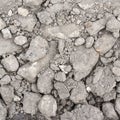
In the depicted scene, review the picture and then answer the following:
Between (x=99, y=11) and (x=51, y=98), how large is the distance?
941 millimetres

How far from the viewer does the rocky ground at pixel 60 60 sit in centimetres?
293

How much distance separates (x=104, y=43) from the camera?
2.94 metres

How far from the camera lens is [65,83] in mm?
2949

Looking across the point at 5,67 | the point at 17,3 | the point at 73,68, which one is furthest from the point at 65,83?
the point at 17,3

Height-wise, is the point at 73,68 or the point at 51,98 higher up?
the point at 73,68

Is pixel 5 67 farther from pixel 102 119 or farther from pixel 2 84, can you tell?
pixel 102 119

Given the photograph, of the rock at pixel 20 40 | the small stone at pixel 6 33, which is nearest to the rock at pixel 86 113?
the rock at pixel 20 40

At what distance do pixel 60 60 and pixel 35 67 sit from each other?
0.81 feet

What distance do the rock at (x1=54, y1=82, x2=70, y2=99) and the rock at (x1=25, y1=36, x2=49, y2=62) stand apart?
31cm

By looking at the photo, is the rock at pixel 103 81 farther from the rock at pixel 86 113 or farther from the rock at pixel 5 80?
the rock at pixel 5 80

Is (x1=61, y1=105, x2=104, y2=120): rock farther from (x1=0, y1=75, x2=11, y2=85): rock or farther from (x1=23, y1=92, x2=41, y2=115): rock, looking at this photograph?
(x1=0, y1=75, x2=11, y2=85): rock

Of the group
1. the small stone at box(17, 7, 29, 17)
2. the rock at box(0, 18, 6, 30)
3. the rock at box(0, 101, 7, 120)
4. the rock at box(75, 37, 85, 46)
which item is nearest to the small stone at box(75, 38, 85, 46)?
the rock at box(75, 37, 85, 46)

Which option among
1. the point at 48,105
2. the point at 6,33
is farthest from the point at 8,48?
the point at 48,105

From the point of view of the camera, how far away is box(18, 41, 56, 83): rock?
2.96 m
